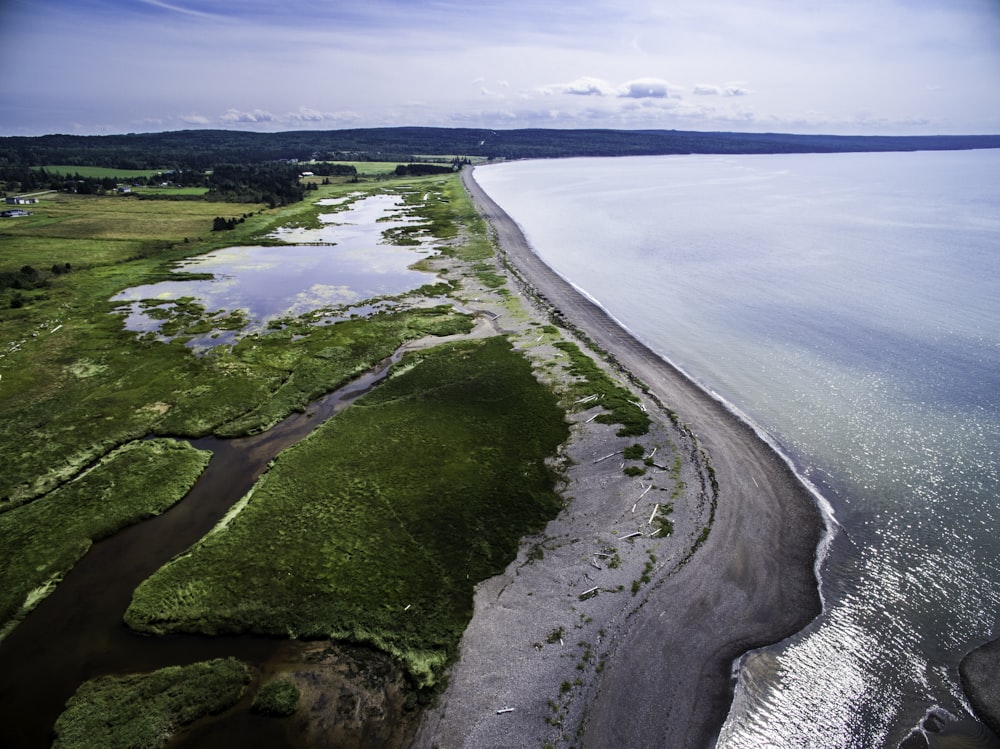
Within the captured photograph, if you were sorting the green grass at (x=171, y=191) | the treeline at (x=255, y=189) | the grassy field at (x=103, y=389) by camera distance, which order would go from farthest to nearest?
the green grass at (x=171, y=191)
the treeline at (x=255, y=189)
the grassy field at (x=103, y=389)

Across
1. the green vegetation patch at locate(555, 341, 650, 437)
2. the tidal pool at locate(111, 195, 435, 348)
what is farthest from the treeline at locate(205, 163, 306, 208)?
the green vegetation patch at locate(555, 341, 650, 437)

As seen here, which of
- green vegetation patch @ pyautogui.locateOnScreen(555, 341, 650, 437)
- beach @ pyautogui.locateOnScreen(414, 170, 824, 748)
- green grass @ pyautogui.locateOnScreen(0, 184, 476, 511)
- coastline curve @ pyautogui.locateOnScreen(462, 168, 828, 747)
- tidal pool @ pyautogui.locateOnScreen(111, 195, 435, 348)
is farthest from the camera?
tidal pool @ pyautogui.locateOnScreen(111, 195, 435, 348)

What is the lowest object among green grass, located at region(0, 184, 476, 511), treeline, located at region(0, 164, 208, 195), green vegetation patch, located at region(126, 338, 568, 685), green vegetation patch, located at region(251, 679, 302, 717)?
green vegetation patch, located at region(251, 679, 302, 717)

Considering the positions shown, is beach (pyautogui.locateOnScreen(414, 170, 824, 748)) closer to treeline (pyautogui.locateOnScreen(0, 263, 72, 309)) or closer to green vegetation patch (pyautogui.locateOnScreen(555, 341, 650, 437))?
green vegetation patch (pyautogui.locateOnScreen(555, 341, 650, 437))

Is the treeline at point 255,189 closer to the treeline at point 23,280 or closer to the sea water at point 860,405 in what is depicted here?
the treeline at point 23,280

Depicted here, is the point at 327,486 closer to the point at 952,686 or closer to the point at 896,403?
the point at 952,686

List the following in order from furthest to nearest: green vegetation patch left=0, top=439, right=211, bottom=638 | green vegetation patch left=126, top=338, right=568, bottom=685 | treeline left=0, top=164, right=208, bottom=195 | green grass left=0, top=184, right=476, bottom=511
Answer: treeline left=0, top=164, right=208, bottom=195, green grass left=0, top=184, right=476, bottom=511, green vegetation patch left=0, top=439, right=211, bottom=638, green vegetation patch left=126, top=338, right=568, bottom=685

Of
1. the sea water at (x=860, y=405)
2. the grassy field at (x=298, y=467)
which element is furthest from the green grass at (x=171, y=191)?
the sea water at (x=860, y=405)

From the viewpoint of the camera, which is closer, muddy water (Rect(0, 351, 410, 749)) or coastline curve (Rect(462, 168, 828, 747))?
coastline curve (Rect(462, 168, 828, 747))
